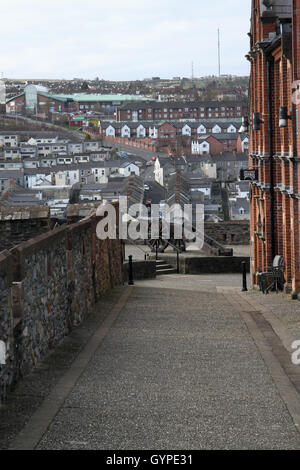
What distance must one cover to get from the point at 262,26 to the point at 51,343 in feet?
48.5

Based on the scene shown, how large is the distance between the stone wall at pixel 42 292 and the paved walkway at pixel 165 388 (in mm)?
289

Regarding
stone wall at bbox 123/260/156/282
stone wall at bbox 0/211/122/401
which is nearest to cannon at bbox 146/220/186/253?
stone wall at bbox 123/260/156/282

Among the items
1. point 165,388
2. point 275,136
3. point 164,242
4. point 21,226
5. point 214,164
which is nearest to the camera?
point 165,388

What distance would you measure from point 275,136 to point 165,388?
49.1 feet

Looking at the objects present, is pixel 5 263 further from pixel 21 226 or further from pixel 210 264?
pixel 210 264

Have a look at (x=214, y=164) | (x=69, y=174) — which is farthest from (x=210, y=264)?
(x=214, y=164)

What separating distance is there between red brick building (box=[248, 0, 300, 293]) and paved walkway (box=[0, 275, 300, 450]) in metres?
4.86

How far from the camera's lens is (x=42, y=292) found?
13375 millimetres

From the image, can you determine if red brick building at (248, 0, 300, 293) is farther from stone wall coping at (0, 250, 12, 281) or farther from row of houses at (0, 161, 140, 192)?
row of houses at (0, 161, 140, 192)

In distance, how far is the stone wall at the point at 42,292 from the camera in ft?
36.3

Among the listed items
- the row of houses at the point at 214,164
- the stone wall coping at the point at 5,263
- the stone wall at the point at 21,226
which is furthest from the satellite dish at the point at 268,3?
the row of houses at the point at 214,164

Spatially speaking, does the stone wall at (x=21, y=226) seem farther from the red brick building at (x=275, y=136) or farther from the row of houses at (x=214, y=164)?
the row of houses at (x=214, y=164)

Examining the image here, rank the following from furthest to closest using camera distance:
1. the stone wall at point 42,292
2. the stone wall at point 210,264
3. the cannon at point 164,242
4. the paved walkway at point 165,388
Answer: the cannon at point 164,242
the stone wall at point 210,264
the stone wall at point 42,292
the paved walkway at point 165,388
